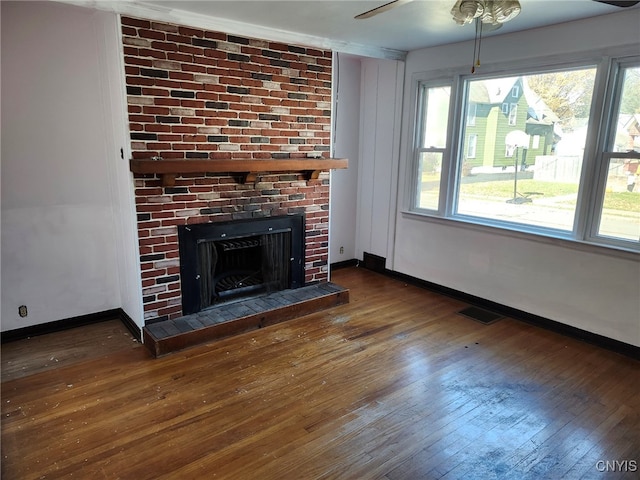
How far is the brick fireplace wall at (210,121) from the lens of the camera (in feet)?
9.84

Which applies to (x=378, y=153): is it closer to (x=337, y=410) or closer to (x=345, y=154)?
(x=345, y=154)

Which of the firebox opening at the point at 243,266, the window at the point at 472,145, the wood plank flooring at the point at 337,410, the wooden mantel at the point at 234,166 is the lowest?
the wood plank flooring at the point at 337,410

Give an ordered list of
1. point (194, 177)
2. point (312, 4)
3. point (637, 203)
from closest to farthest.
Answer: point (312, 4) → point (637, 203) → point (194, 177)

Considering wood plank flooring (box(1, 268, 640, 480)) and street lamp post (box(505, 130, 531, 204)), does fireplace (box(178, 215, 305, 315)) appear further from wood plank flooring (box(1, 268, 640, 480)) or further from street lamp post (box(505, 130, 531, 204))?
street lamp post (box(505, 130, 531, 204))

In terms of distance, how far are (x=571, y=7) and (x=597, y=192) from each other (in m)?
1.32

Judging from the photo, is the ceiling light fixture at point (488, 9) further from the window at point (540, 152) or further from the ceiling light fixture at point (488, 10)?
the window at point (540, 152)

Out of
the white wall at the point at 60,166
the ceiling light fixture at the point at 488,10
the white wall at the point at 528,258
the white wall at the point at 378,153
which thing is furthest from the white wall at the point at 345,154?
the ceiling light fixture at the point at 488,10

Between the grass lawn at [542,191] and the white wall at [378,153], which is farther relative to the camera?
the white wall at [378,153]

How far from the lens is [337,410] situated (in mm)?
2479

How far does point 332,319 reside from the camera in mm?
3754

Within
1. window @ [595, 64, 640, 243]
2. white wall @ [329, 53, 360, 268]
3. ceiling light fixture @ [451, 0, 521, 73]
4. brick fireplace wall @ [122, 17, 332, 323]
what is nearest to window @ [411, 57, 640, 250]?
window @ [595, 64, 640, 243]

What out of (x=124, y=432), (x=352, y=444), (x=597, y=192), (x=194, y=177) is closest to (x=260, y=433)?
(x=352, y=444)

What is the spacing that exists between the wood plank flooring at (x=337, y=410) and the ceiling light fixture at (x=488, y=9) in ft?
6.92

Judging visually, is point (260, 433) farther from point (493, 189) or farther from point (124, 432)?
point (493, 189)
